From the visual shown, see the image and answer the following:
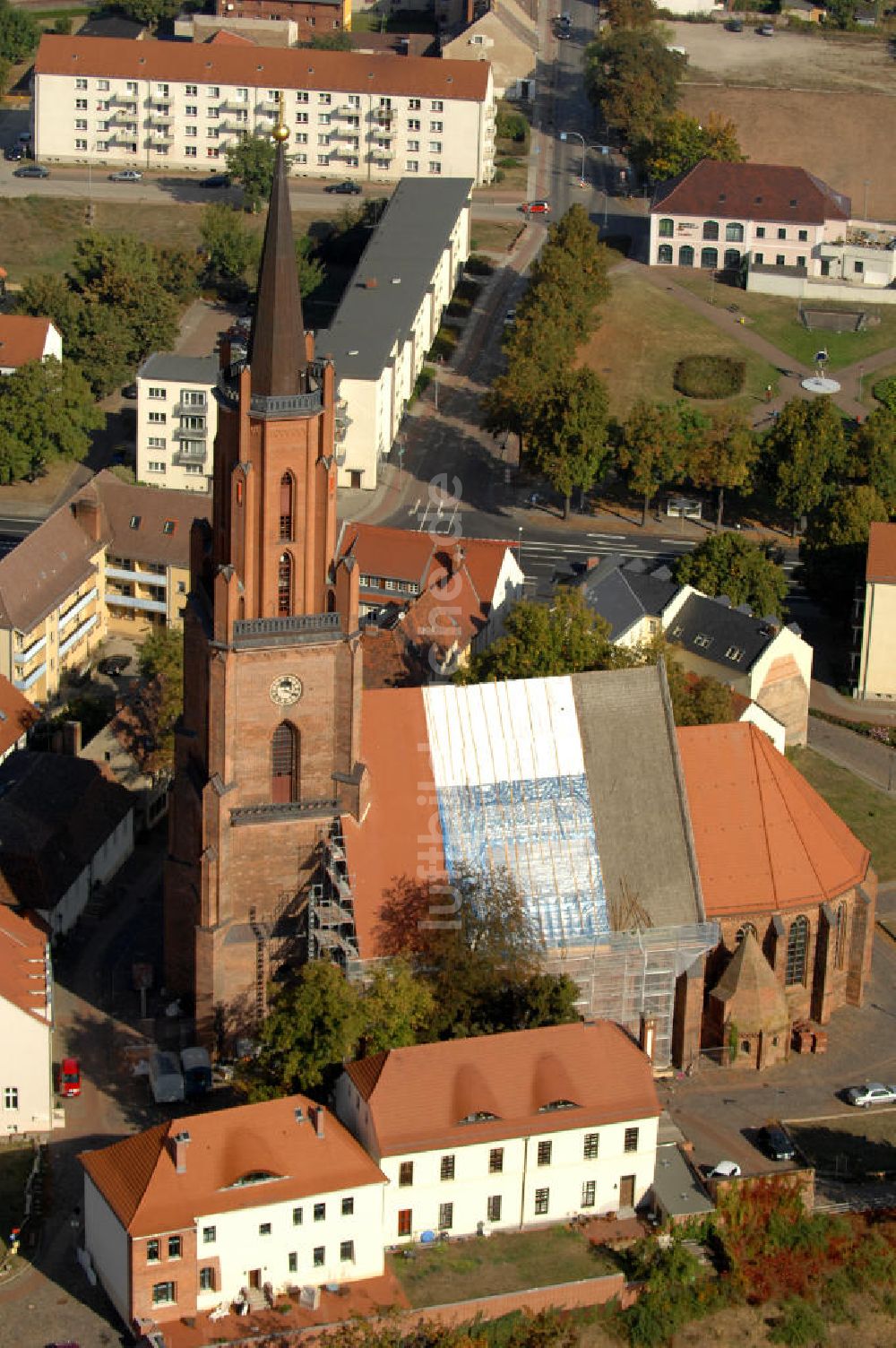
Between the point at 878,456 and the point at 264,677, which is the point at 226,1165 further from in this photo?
the point at 878,456

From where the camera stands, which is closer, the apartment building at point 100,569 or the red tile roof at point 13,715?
the red tile roof at point 13,715

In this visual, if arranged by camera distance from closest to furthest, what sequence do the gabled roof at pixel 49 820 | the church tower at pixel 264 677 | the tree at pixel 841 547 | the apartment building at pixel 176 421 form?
1. the church tower at pixel 264 677
2. the gabled roof at pixel 49 820
3. the tree at pixel 841 547
4. the apartment building at pixel 176 421

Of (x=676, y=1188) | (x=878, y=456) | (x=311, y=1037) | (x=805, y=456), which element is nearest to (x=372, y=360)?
(x=805, y=456)

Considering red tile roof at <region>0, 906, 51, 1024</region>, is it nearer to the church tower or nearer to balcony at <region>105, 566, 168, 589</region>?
the church tower

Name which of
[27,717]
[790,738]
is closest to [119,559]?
[27,717]

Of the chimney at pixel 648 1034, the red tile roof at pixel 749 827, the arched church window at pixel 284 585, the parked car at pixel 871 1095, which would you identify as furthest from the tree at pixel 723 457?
the arched church window at pixel 284 585

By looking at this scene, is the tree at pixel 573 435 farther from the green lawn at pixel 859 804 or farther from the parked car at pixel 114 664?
the parked car at pixel 114 664

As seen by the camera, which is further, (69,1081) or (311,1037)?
(69,1081)
